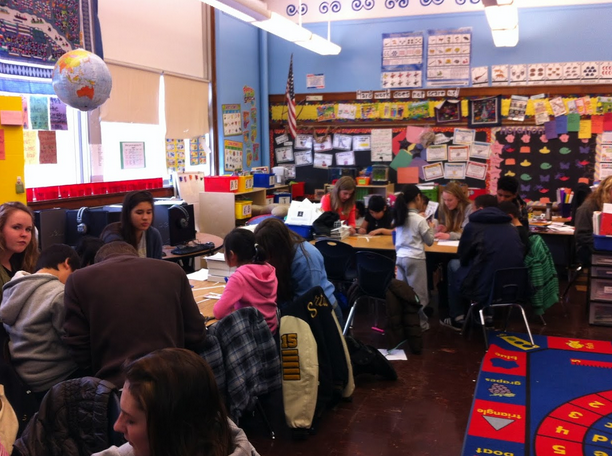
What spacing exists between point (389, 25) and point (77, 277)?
24.5ft

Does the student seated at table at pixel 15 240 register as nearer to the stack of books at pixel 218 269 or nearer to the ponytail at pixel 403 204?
the stack of books at pixel 218 269

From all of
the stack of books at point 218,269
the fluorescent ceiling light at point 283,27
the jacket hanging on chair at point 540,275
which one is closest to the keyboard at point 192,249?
the stack of books at point 218,269

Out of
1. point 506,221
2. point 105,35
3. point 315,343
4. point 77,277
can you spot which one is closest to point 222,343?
point 315,343

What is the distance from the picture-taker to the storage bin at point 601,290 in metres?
5.68

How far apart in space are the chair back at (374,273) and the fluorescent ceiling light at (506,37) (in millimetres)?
3558

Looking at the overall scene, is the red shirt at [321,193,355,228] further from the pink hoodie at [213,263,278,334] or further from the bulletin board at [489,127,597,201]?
the pink hoodie at [213,263,278,334]

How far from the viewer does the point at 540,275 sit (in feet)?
17.7

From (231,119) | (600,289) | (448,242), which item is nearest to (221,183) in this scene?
(231,119)

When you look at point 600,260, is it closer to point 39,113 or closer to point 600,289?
point 600,289

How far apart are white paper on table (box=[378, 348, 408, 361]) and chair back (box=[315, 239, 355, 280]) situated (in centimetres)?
87

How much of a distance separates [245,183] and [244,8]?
2.67m

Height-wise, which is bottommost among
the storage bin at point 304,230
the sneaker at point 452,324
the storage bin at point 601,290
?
the sneaker at point 452,324

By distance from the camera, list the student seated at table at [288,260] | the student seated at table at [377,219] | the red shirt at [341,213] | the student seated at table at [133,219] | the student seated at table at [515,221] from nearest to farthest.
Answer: the student seated at table at [288,260]
the student seated at table at [133,219]
the student seated at table at [515,221]
the student seated at table at [377,219]
the red shirt at [341,213]

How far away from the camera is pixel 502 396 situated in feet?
13.6
